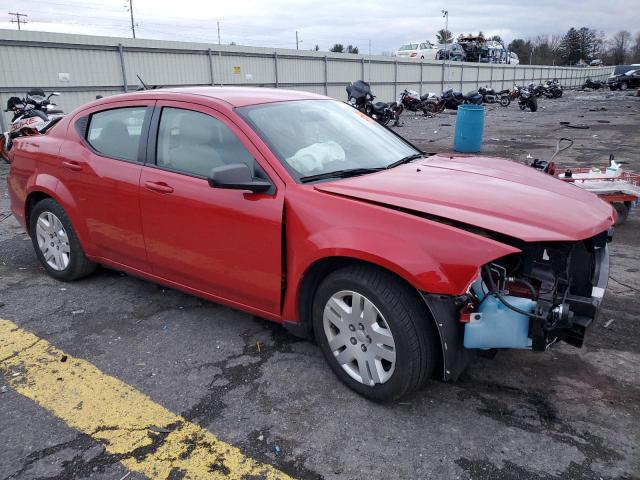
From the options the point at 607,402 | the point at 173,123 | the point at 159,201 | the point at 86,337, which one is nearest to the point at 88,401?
the point at 86,337

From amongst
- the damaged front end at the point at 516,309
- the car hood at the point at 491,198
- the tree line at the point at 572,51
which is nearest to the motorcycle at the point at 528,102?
the car hood at the point at 491,198

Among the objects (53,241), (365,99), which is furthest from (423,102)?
(53,241)

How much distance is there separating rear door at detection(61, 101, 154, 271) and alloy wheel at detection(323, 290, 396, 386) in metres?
1.69

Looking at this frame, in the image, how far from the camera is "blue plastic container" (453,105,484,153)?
461 inches

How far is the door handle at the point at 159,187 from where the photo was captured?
3418mm

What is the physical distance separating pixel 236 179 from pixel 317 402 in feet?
4.40

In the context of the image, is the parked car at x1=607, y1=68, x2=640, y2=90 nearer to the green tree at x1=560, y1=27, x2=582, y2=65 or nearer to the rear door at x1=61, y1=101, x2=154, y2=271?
the rear door at x1=61, y1=101, x2=154, y2=271

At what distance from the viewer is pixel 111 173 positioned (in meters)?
3.77

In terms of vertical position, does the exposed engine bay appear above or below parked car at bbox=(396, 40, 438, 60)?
below

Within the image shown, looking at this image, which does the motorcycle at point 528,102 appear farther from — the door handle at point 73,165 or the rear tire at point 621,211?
the door handle at point 73,165

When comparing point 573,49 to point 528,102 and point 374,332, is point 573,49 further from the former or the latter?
point 374,332

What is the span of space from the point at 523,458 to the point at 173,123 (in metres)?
2.96

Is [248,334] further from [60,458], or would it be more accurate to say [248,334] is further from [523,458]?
[523,458]

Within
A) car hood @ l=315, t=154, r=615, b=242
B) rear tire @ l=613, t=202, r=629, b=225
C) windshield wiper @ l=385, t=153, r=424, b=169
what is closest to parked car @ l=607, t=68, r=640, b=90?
rear tire @ l=613, t=202, r=629, b=225
